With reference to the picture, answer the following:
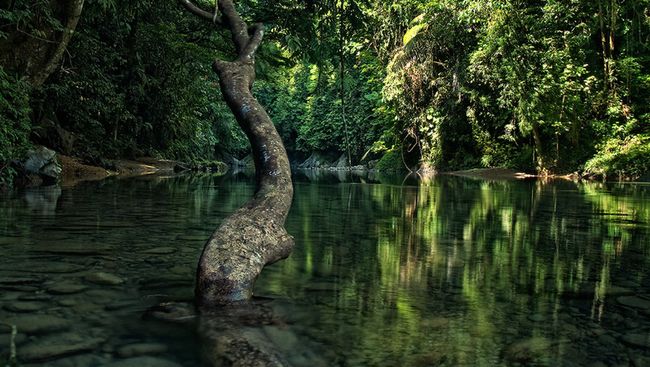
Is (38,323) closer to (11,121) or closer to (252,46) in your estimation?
(252,46)

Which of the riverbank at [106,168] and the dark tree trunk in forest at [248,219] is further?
the riverbank at [106,168]

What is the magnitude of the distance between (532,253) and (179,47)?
38.8 ft

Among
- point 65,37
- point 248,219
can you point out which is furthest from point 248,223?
point 65,37

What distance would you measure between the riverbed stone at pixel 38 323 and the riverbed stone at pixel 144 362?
0.47m

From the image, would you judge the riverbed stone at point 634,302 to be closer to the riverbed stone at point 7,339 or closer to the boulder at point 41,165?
the riverbed stone at point 7,339

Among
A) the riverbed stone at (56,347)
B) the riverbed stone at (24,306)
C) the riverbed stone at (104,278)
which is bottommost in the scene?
the riverbed stone at (56,347)

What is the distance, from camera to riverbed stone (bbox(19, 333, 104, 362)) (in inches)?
73.2

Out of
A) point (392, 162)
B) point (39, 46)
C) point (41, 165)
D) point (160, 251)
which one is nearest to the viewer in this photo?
point (160, 251)

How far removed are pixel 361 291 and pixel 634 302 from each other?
1.43 meters

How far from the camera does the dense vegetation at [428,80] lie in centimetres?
1095

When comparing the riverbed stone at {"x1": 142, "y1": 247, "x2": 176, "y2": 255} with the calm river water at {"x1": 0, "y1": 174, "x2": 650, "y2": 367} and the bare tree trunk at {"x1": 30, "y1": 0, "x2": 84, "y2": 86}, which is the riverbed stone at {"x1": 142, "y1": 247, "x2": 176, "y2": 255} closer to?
the calm river water at {"x1": 0, "y1": 174, "x2": 650, "y2": 367}

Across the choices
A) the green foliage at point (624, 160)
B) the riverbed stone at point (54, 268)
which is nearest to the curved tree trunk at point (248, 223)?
the riverbed stone at point (54, 268)

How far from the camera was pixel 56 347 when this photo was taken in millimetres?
1953

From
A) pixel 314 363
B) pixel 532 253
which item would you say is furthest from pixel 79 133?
pixel 314 363
